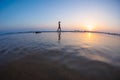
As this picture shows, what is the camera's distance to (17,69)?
10.3ft

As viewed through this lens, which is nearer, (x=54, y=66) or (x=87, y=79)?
(x=87, y=79)

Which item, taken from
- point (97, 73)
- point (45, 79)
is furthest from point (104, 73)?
point (45, 79)

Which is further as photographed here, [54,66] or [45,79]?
[54,66]

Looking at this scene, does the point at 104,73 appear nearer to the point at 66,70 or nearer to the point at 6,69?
the point at 66,70

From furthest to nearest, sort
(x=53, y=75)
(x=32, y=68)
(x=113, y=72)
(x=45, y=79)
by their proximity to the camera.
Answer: (x=32, y=68) → (x=113, y=72) → (x=53, y=75) → (x=45, y=79)

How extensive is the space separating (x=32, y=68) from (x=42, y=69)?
363 millimetres

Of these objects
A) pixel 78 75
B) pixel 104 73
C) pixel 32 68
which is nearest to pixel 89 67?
pixel 104 73

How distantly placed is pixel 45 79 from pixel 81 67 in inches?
55.3

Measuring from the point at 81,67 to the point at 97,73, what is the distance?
0.59 m

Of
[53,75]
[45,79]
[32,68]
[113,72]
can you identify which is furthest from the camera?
[32,68]

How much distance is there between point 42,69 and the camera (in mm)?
3148

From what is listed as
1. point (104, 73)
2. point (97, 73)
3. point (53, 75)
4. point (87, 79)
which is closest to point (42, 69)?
point (53, 75)

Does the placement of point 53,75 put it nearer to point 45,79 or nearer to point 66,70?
point 45,79

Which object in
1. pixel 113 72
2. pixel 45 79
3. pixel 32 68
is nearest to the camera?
pixel 45 79
